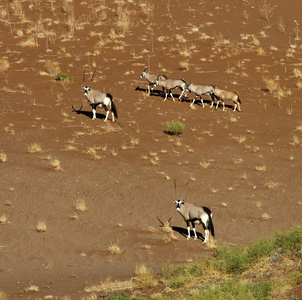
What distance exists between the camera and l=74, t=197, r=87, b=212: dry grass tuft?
21.5 meters

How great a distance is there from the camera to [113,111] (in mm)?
30859

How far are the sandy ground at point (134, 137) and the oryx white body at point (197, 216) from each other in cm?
53

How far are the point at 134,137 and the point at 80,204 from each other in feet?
27.0

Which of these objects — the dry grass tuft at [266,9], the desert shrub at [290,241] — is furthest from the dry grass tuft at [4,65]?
the desert shrub at [290,241]

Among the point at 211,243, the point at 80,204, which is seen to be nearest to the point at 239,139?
the point at 80,204

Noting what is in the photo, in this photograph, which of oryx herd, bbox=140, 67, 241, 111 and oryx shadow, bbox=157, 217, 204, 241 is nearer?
oryx shadow, bbox=157, 217, 204, 241

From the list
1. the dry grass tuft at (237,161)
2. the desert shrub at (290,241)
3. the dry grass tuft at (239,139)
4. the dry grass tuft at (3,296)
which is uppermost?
the desert shrub at (290,241)

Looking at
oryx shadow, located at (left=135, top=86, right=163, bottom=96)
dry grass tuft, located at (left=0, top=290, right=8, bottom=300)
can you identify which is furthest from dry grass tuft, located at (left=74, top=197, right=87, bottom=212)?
oryx shadow, located at (left=135, top=86, right=163, bottom=96)

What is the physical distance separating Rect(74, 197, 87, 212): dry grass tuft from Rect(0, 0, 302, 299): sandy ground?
0.19 meters

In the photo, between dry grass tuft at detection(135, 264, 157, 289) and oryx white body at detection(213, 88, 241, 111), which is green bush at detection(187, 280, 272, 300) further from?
oryx white body at detection(213, 88, 241, 111)

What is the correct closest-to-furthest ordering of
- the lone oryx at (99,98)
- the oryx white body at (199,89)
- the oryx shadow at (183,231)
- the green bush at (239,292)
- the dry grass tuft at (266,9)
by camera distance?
the green bush at (239,292) → the oryx shadow at (183,231) → the lone oryx at (99,98) → the oryx white body at (199,89) → the dry grass tuft at (266,9)

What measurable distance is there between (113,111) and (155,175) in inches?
273

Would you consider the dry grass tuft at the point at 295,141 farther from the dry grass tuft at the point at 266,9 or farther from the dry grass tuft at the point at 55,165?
the dry grass tuft at the point at 266,9

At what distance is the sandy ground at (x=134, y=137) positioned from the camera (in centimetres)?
1917
